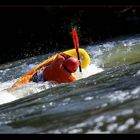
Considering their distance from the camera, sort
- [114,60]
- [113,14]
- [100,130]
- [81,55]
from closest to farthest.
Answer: [100,130], [81,55], [114,60], [113,14]

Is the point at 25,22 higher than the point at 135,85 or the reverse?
higher

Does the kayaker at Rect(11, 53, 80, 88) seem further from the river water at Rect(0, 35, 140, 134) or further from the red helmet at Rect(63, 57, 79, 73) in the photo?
the river water at Rect(0, 35, 140, 134)

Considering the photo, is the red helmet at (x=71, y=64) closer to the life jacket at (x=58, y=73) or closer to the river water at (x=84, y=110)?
the life jacket at (x=58, y=73)

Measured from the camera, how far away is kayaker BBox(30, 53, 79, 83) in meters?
6.61

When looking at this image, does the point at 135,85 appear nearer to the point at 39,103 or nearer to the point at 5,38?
the point at 39,103

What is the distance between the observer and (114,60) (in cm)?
910

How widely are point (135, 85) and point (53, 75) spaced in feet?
8.58

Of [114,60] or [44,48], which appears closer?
[114,60]

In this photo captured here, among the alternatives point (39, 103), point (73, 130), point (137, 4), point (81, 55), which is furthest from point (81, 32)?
point (73, 130)

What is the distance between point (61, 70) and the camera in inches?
264

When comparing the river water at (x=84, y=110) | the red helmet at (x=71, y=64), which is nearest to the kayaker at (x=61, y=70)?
the red helmet at (x=71, y=64)

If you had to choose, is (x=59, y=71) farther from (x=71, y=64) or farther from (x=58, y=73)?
(x=71, y=64)

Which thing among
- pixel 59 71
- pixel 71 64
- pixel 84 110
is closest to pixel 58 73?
pixel 59 71

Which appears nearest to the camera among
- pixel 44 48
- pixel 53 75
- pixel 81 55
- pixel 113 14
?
pixel 53 75
